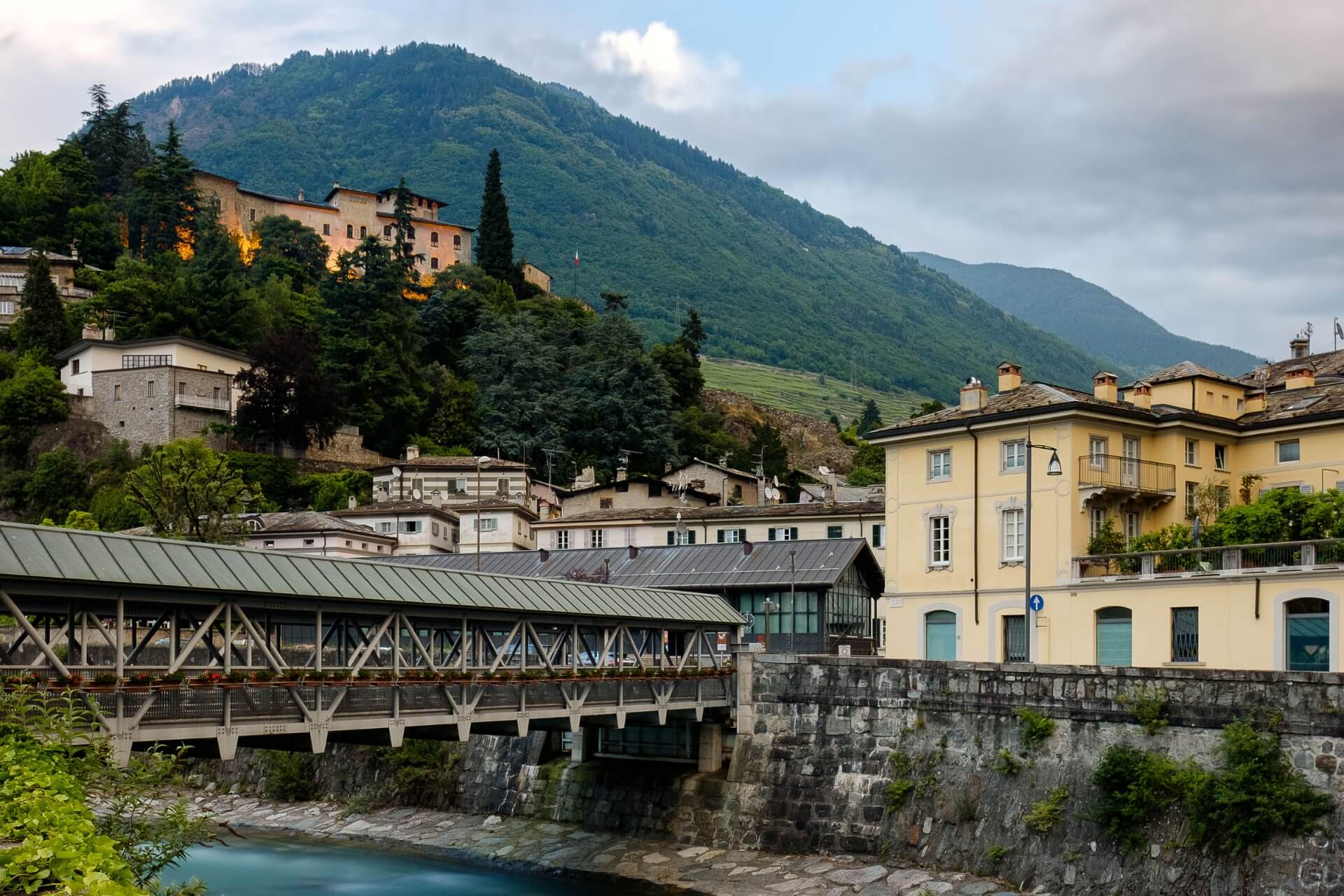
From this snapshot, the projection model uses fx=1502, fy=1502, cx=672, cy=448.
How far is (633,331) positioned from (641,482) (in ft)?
114

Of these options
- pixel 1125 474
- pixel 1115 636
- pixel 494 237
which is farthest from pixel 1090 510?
pixel 494 237

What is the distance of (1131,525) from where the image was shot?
47812mm

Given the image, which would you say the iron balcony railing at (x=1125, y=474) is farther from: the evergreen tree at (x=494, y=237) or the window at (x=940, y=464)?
the evergreen tree at (x=494, y=237)

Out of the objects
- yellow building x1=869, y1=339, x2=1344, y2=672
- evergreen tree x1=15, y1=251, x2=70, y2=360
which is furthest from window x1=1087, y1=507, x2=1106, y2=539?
evergreen tree x1=15, y1=251, x2=70, y2=360

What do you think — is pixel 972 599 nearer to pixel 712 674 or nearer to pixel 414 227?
pixel 712 674

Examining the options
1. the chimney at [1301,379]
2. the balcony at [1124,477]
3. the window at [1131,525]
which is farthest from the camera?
the chimney at [1301,379]

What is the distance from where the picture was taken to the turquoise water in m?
40.5

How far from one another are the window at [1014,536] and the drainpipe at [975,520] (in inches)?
37.7

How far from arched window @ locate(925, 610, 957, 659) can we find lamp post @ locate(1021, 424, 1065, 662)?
2743 millimetres

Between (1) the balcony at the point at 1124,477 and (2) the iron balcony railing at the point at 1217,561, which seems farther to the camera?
(1) the balcony at the point at 1124,477

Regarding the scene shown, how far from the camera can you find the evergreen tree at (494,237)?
5659 inches

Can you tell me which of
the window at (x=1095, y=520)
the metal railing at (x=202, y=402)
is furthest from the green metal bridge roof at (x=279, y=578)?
the metal railing at (x=202, y=402)

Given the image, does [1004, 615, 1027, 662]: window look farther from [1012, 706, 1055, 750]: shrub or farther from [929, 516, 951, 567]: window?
[1012, 706, 1055, 750]: shrub

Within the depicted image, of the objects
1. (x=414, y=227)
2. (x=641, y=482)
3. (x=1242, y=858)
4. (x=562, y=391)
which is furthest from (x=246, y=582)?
(x=414, y=227)
